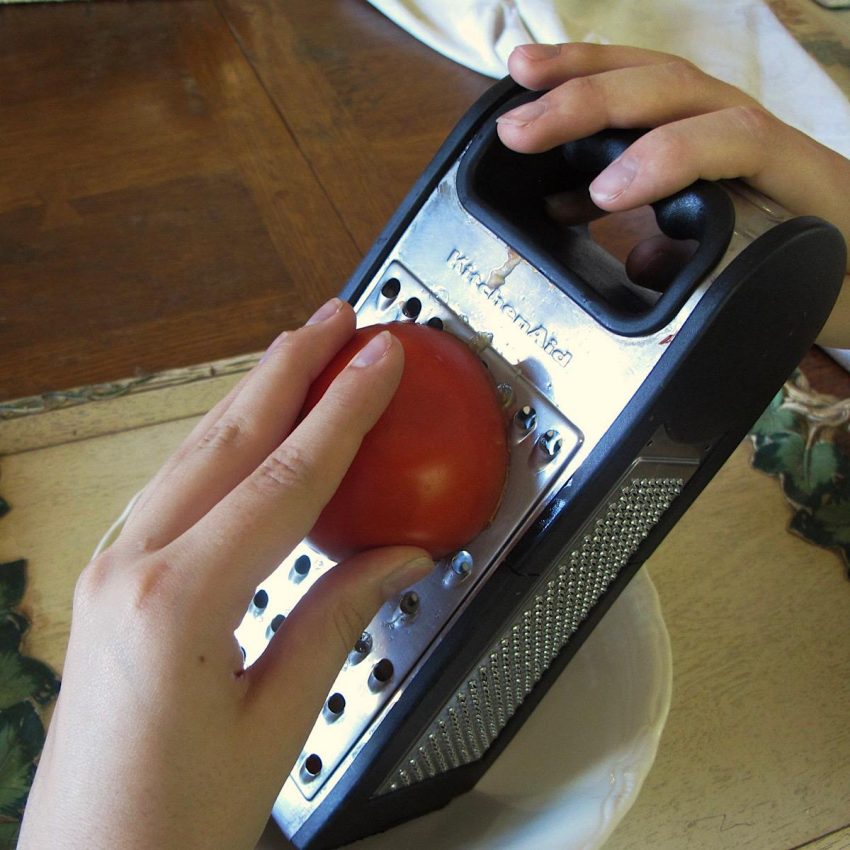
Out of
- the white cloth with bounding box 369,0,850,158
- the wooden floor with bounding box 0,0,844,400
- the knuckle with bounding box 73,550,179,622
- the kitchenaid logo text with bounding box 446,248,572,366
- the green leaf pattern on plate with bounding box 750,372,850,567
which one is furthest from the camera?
the white cloth with bounding box 369,0,850,158

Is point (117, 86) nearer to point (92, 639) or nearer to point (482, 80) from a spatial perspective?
point (482, 80)

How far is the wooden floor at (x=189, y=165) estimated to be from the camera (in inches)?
32.8

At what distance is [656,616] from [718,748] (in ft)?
0.35

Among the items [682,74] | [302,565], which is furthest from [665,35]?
[302,565]

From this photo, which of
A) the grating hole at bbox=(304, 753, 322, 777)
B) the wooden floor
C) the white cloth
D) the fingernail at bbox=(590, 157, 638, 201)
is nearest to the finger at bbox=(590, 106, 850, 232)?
the fingernail at bbox=(590, 157, 638, 201)

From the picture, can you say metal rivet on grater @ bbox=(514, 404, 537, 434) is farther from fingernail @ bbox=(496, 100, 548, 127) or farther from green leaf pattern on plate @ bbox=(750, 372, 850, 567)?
green leaf pattern on plate @ bbox=(750, 372, 850, 567)

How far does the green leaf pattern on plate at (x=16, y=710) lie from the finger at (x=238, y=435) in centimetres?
26

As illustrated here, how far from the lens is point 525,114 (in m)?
0.46

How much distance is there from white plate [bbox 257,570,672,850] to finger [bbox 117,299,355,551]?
0.25 m

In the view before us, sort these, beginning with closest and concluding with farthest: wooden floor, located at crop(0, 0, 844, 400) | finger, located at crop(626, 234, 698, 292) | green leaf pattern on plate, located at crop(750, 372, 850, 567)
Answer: finger, located at crop(626, 234, 698, 292)
green leaf pattern on plate, located at crop(750, 372, 850, 567)
wooden floor, located at crop(0, 0, 844, 400)

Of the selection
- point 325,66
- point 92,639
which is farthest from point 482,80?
point 92,639

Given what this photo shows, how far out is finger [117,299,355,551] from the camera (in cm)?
38

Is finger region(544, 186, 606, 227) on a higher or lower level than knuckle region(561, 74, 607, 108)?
lower

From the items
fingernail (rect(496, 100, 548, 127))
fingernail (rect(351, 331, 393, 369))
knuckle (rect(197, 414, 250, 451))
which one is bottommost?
knuckle (rect(197, 414, 250, 451))
